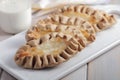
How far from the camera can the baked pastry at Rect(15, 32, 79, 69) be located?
2.82 ft

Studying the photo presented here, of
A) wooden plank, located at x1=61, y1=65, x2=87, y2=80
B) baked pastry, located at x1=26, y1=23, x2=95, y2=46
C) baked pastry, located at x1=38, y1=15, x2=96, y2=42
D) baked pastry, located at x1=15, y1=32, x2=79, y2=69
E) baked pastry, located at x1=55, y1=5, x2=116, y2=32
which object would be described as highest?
baked pastry, located at x1=55, y1=5, x2=116, y2=32

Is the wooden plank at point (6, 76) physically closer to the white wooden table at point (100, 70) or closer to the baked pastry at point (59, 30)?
the white wooden table at point (100, 70)

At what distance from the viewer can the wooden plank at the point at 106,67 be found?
911 mm

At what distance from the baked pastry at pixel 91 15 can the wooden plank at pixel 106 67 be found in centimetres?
9

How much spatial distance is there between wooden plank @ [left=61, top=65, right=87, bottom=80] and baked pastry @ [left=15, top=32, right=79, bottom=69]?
0.14 ft

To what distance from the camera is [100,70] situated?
92 cm

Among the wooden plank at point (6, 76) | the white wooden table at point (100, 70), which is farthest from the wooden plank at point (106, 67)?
the wooden plank at point (6, 76)

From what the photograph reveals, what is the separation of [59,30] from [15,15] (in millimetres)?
148

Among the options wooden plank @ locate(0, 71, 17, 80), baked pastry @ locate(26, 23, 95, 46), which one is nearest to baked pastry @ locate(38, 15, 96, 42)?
baked pastry @ locate(26, 23, 95, 46)

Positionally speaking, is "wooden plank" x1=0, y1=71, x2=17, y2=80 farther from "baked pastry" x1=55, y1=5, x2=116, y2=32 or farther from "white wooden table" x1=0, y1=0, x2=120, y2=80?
"baked pastry" x1=55, y1=5, x2=116, y2=32

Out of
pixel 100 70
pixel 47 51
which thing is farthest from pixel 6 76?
pixel 100 70

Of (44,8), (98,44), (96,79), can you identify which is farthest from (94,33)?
(44,8)

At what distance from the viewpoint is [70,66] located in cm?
88

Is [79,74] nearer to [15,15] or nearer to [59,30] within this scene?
[59,30]
